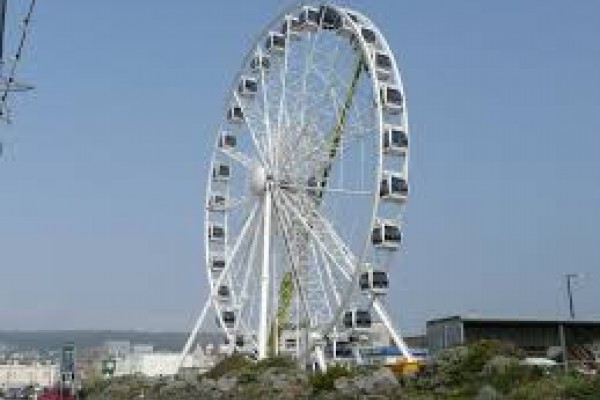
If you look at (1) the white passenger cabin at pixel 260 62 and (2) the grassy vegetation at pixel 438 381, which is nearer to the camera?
(2) the grassy vegetation at pixel 438 381

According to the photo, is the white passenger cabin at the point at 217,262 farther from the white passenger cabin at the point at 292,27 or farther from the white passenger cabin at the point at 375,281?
the white passenger cabin at the point at 375,281

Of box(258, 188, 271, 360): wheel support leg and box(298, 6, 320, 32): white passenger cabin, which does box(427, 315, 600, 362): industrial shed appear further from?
box(298, 6, 320, 32): white passenger cabin

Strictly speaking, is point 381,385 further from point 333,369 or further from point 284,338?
point 284,338

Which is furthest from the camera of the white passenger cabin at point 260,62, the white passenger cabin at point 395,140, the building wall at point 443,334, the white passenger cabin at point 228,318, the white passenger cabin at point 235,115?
the white passenger cabin at point 235,115

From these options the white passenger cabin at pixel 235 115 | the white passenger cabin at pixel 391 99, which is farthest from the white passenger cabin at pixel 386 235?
the white passenger cabin at pixel 235 115

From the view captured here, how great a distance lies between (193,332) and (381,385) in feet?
115

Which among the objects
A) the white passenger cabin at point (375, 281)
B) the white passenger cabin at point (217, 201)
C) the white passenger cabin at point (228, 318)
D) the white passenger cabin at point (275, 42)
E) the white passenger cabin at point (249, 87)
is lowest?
the white passenger cabin at point (228, 318)

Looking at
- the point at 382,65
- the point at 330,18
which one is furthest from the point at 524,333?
the point at 330,18

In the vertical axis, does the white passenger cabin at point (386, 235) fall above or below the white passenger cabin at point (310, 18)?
below

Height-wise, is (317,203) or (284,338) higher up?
(317,203)

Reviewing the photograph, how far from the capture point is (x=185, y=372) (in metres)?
79.9

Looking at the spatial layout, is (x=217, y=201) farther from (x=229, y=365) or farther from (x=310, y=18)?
(x=310, y=18)

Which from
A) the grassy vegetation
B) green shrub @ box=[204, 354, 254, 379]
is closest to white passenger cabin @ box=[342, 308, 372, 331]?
the grassy vegetation

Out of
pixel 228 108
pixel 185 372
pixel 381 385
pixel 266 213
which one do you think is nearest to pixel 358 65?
pixel 266 213
